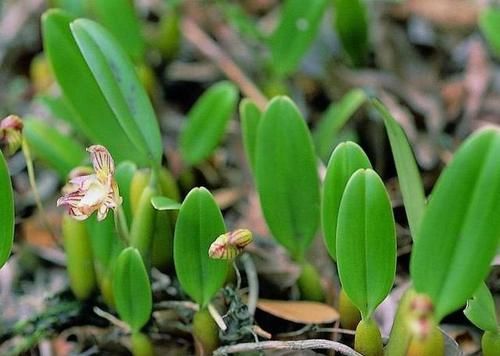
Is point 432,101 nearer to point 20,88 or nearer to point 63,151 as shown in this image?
point 63,151

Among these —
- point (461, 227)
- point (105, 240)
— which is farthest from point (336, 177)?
point (105, 240)

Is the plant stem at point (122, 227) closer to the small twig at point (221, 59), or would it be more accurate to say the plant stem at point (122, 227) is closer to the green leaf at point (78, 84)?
the green leaf at point (78, 84)

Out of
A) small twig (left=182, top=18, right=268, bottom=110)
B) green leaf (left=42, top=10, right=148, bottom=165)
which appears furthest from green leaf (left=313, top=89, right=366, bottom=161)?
green leaf (left=42, top=10, right=148, bottom=165)

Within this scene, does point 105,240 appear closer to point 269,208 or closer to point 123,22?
point 269,208

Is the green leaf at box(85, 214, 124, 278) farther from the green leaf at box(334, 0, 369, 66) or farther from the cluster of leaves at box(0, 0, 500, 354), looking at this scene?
the green leaf at box(334, 0, 369, 66)

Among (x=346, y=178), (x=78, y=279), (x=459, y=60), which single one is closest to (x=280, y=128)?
(x=346, y=178)

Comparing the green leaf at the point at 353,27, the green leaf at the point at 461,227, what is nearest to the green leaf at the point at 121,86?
the green leaf at the point at 461,227
